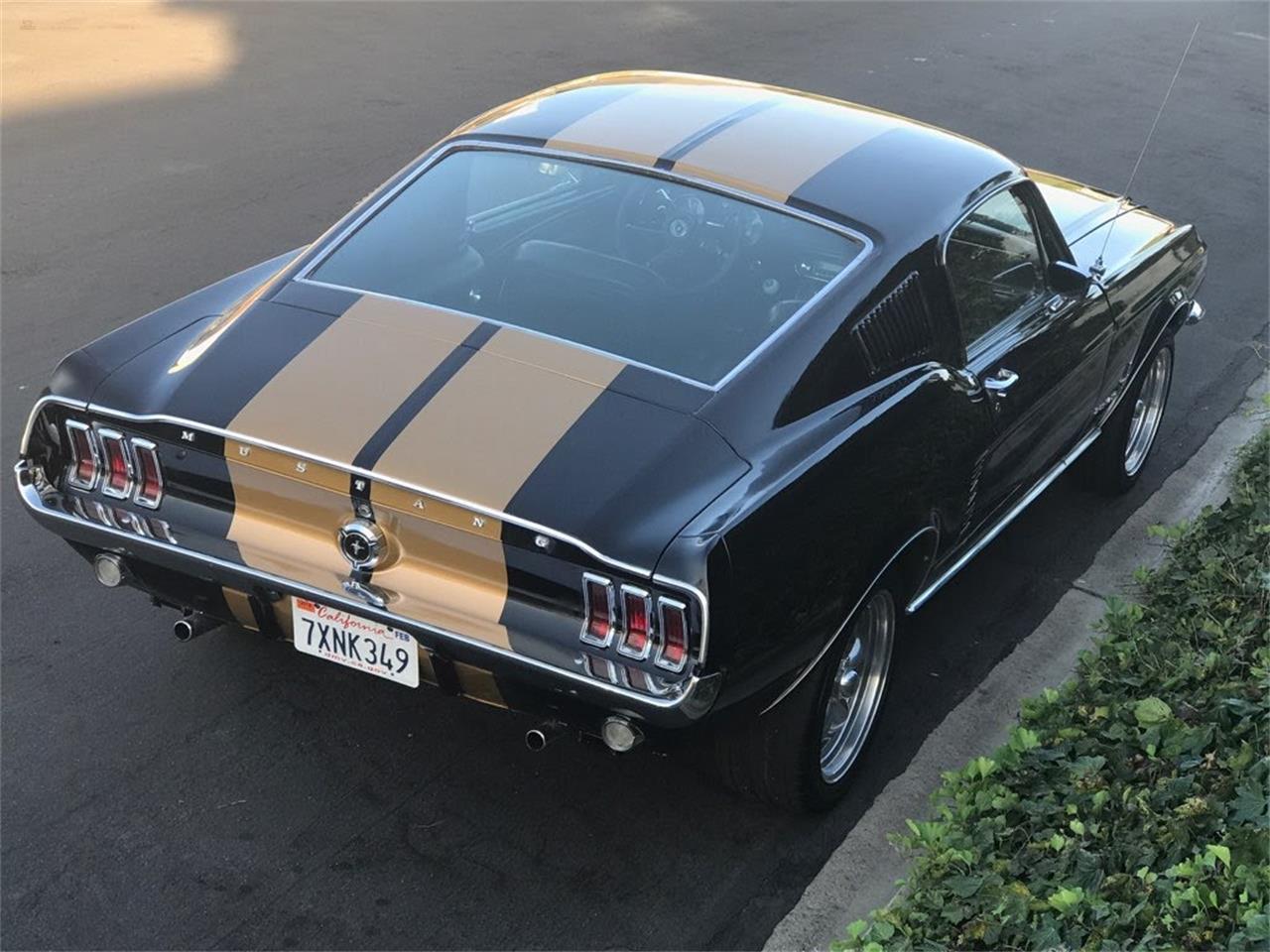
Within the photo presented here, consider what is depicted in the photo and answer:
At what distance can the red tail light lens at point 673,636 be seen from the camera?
122 inches

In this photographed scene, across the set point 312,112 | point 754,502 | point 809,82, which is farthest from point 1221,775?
point 809,82

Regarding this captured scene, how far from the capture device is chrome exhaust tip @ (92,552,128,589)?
3652 millimetres

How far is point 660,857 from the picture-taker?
3748 mm

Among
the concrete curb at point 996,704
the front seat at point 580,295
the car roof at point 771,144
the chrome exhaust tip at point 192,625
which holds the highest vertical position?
the car roof at point 771,144

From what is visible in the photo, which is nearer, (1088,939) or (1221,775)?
(1088,939)

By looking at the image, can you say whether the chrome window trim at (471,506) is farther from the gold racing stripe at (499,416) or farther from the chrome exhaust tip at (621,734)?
the chrome exhaust tip at (621,734)

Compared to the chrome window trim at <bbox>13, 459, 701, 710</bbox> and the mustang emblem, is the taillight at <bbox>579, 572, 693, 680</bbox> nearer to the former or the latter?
the chrome window trim at <bbox>13, 459, 701, 710</bbox>

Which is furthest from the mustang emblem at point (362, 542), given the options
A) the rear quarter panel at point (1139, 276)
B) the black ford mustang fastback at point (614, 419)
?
the rear quarter panel at point (1139, 276)

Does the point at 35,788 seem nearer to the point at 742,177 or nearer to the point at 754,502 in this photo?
the point at 754,502

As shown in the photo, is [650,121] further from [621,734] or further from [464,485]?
[621,734]

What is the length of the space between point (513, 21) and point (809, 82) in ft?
11.1

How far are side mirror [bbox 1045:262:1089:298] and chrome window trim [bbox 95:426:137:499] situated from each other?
9.73 feet

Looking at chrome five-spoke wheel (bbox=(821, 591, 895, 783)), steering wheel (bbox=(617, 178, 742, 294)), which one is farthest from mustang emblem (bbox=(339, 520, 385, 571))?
chrome five-spoke wheel (bbox=(821, 591, 895, 783))

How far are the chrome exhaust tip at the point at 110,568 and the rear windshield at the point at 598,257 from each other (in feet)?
3.18
